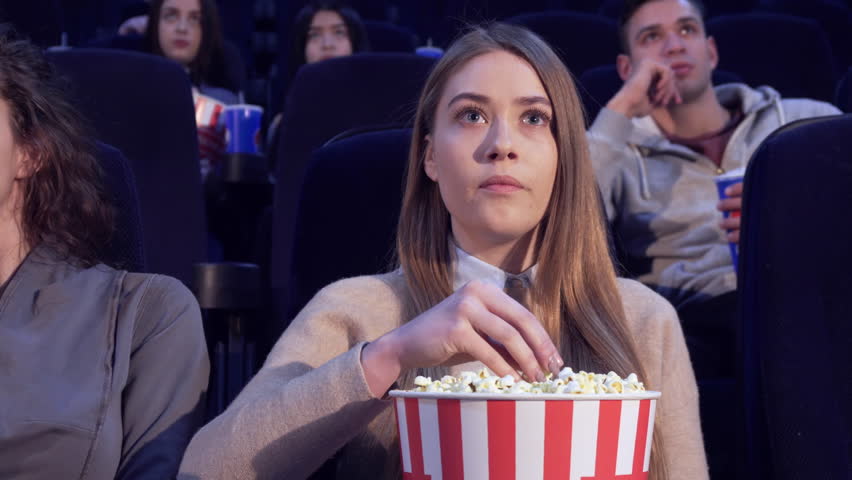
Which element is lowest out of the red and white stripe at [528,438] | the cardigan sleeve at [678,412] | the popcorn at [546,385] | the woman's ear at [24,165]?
the cardigan sleeve at [678,412]

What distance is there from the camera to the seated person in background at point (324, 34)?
2924mm

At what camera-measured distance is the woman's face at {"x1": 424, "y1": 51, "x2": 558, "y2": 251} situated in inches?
39.8

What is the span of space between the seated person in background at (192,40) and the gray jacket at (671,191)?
1.30m

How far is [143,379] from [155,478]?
0.12 meters

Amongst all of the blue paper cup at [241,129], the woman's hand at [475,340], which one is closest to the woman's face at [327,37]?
the blue paper cup at [241,129]

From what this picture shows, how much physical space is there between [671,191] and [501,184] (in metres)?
0.94

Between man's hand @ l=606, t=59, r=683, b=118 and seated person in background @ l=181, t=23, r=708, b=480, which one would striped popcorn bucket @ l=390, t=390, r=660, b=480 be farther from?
man's hand @ l=606, t=59, r=683, b=118

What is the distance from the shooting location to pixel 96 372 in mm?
998

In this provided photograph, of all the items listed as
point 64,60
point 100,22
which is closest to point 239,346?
point 64,60

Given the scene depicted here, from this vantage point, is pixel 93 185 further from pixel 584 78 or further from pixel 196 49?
pixel 196 49

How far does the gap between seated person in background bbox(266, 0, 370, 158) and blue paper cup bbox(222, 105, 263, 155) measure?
0.60 meters

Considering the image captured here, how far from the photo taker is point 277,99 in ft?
10.9

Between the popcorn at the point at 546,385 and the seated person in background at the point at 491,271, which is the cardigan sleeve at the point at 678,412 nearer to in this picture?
the seated person in background at the point at 491,271

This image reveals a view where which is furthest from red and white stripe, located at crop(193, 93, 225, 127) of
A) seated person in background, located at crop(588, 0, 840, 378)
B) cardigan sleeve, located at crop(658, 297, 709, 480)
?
cardigan sleeve, located at crop(658, 297, 709, 480)
